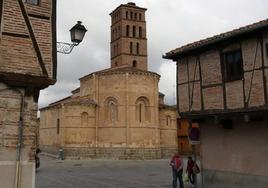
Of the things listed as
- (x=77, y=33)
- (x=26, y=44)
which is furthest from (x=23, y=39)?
(x=77, y=33)

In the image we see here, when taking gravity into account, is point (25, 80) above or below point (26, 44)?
below

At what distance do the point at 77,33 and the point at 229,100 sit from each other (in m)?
6.08

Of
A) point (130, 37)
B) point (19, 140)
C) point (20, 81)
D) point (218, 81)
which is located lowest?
point (19, 140)

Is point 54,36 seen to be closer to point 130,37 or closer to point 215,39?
point 215,39

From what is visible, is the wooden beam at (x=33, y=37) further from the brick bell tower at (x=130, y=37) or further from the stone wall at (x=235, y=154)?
the brick bell tower at (x=130, y=37)

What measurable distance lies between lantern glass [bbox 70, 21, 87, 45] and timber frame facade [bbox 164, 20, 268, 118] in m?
5.54

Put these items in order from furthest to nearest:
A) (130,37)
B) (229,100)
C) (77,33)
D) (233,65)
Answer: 1. (130,37)
2. (233,65)
3. (229,100)
4. (77,33)

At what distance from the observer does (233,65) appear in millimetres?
12617

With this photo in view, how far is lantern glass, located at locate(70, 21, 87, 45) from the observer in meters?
9.59

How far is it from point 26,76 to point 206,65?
7.78 metres

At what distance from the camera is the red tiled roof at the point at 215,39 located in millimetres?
11484

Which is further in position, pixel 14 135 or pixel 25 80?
pixel 25 80

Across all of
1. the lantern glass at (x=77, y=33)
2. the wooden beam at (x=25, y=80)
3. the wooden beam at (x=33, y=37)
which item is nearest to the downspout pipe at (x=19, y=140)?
the wooden beam at (x=25, y=80)

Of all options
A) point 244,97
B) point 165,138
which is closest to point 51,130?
point 165,138
